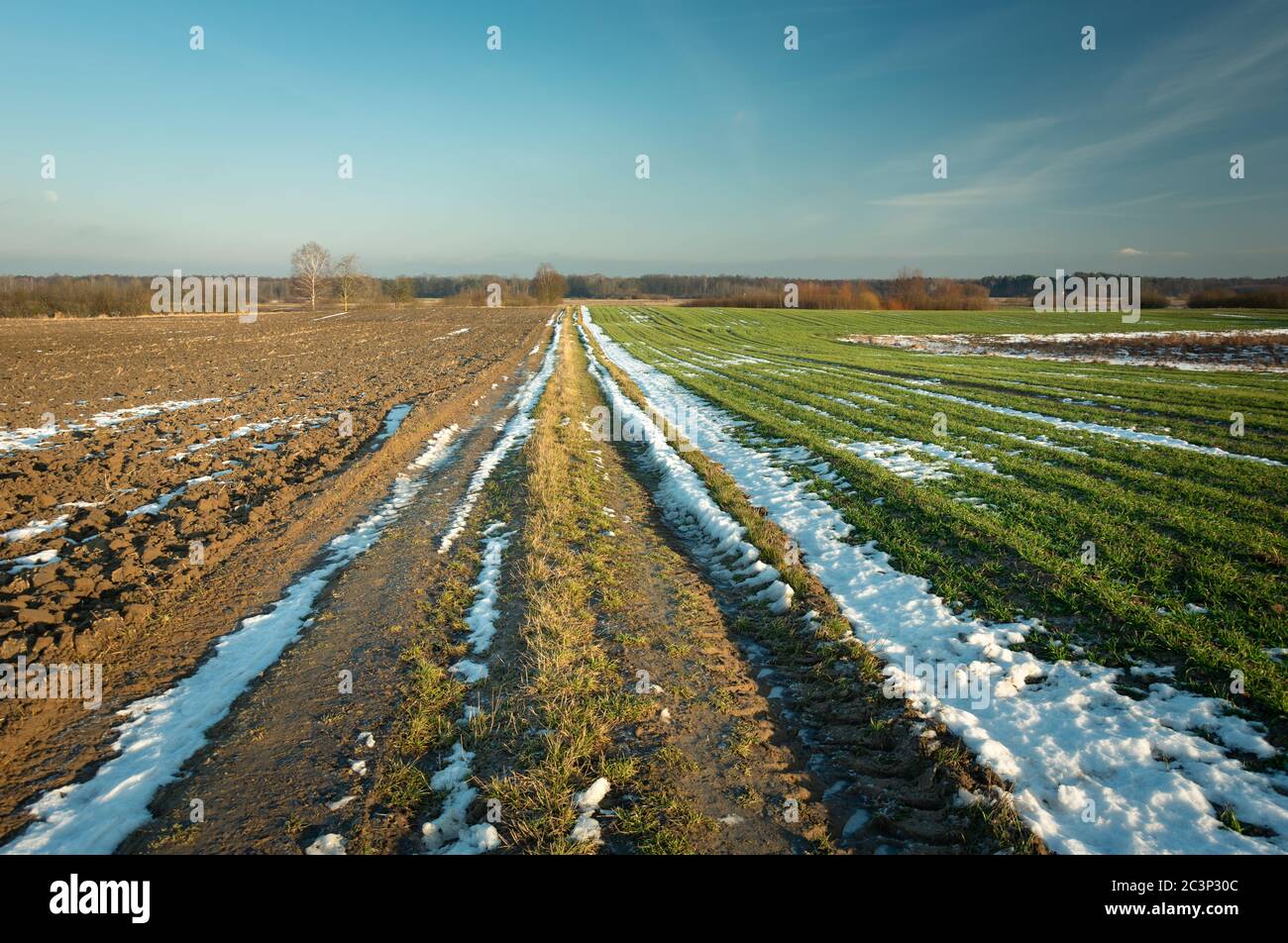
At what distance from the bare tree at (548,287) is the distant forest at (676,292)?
7.51 feet

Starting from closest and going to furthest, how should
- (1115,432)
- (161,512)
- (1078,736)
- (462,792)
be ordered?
1. (462,792)
2. (1078,736)
3. (161,512)
4. (1115,432)

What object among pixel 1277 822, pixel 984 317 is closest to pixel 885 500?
pixel 1277 822

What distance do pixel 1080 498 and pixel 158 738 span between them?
11043 millimetres

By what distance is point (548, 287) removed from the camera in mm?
107625

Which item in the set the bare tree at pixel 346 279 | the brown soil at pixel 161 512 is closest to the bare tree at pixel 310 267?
the bare tree at pixel 346 279

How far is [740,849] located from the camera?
11.4 ft

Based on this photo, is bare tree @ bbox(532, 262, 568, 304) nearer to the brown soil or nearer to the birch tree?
the birch tree

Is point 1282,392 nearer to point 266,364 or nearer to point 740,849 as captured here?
point 740,849

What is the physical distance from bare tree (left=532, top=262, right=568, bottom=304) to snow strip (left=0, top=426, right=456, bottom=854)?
346 ft

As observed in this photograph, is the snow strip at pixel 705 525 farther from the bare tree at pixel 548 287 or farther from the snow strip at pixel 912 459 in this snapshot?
the bare tree at pixel 548 287
